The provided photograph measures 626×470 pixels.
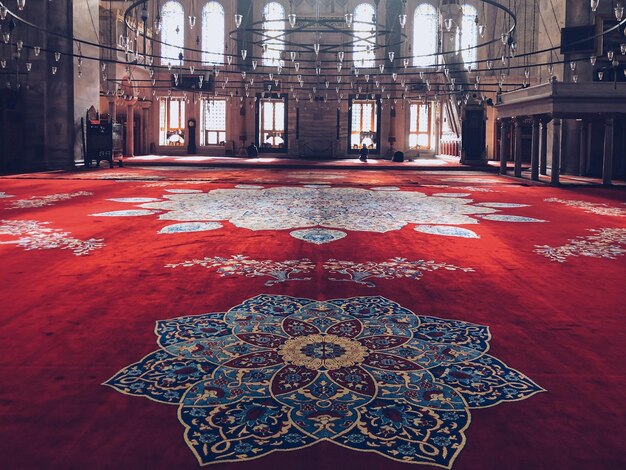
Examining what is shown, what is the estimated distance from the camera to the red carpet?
1.53 meters

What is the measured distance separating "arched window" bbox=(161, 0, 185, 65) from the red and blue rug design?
23.5 metres

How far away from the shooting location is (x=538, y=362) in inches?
83.4

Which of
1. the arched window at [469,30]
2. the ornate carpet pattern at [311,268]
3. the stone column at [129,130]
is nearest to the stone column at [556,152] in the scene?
the ornate carpet pattern at [311,268]

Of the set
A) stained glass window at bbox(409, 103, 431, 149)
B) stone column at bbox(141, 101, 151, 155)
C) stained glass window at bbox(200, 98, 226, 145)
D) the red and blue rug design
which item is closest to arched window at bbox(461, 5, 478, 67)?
stained glass window at bbox(409, 103, 431, 149)

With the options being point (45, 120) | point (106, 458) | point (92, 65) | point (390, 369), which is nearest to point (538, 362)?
point (390, 369)

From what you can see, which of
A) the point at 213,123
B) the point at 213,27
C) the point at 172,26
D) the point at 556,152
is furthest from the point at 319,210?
the point at 172,26

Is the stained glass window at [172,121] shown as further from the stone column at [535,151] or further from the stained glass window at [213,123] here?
the stone column at [535,151]

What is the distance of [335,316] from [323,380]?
0.71 m

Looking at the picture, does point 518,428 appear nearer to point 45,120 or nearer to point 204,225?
point 204,225

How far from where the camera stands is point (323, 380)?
194 centimetres

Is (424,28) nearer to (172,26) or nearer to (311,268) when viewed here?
(172,26)

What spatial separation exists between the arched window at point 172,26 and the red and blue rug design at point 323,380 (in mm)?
23497

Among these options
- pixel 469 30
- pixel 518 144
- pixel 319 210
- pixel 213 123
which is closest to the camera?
pixel 319 210

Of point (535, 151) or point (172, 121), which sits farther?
point (172, 121)
